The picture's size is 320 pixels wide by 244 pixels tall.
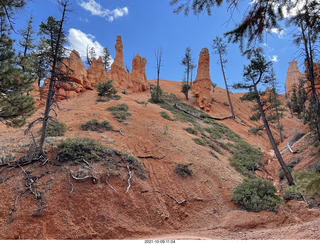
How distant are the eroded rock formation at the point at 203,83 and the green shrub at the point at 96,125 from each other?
1999 centimetres

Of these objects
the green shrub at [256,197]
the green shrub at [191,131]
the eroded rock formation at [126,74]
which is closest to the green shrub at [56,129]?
the green shrub at [191,131]

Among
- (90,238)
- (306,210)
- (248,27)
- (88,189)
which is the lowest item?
(90,238)

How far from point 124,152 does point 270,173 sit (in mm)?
11011

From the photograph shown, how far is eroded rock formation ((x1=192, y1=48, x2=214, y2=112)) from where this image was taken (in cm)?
2973

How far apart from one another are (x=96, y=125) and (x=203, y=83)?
2198 centimetres

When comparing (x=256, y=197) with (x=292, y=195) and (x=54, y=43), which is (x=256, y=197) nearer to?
(x=292, y=195)

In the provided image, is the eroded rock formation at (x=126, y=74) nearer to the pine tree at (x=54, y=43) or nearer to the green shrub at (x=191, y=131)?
the green shrub at (x=191, y=131)

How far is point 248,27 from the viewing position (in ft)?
11.8

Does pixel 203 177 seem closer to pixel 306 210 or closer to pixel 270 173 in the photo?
pixel 306 210

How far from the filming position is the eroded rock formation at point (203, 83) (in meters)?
29.7

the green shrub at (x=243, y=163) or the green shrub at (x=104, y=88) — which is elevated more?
the green shrub at (x=104, y=88)

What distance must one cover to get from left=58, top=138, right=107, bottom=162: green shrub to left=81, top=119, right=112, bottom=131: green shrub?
10.2ft

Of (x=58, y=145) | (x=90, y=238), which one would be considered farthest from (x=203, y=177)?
(x=58, y=145)

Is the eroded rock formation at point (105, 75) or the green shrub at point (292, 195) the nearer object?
the green shrub at point (292, 195)
